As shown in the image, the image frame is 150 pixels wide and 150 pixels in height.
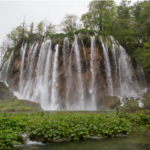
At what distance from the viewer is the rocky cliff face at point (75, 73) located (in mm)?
25750

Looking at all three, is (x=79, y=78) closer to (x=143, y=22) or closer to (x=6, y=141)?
(x=143, y=22)

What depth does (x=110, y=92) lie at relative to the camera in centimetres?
2609

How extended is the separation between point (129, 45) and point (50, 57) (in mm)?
15990

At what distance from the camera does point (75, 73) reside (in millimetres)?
27172

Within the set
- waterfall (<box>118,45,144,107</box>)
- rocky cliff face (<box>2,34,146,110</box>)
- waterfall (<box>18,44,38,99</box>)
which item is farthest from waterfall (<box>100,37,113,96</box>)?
waterfall (<box>18,44,38,99</box>)

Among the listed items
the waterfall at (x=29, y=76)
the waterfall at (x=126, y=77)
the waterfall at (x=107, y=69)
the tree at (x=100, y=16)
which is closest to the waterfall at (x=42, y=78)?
the waterfall at (x=29, y=76)

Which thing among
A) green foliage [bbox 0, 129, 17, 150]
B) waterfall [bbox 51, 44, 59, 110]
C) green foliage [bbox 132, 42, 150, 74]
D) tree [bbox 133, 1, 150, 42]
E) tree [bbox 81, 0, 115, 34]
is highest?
tree [bbox 81, 0, 115, 34]

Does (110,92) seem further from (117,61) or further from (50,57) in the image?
(50,57)

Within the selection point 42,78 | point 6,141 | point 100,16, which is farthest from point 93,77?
point 6,141

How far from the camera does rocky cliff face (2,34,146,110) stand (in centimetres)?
2575

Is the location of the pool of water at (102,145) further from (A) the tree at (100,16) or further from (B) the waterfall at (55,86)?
(A) the tree at (100,16)

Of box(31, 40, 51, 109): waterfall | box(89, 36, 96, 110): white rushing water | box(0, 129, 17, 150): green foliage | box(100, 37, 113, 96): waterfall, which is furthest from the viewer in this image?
box(100, 37, 113, 96): waterfall

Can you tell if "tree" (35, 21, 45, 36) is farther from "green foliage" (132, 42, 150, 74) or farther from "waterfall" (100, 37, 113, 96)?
"green foliage" (132, 42, 150, 74)

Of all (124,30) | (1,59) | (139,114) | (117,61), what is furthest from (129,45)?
(1,59)
